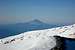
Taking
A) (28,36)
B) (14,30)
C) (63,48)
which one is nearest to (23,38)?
(28,36)

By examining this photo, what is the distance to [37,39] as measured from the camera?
94.4 inches

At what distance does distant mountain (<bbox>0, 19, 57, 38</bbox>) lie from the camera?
8.71 feet

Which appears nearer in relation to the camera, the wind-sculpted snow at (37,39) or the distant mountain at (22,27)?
the wind-sculpted snow at (37,39)

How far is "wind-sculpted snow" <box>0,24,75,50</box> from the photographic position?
2.27m

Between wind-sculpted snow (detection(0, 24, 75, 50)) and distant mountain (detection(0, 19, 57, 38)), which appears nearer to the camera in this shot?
wind-sculpted snow (detection(0, 24, 75, 50))

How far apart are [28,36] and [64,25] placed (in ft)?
1.83

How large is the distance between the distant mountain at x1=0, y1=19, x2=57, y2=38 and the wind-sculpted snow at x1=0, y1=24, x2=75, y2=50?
75 mm

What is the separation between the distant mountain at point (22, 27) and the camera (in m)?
2.65

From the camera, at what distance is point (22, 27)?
2.72 metres

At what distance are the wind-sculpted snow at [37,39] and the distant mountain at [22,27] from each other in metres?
0.08

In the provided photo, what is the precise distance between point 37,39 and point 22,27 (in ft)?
1.39

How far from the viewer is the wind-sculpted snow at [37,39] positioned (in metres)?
2.27

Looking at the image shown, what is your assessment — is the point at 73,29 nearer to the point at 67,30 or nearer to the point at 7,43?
the point at 67,30

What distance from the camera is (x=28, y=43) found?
2340mm
